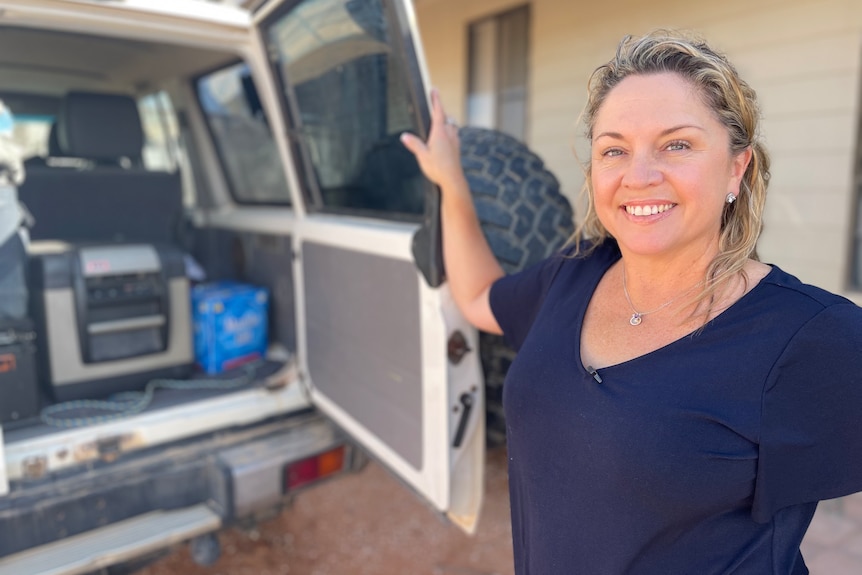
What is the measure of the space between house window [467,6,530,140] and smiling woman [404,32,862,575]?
16.6ft

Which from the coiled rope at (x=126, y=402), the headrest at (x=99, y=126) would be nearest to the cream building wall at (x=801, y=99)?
the coiled rope at (x=126, y=402)

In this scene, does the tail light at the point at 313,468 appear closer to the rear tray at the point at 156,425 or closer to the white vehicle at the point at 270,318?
the white vehicle at the point at 270,318

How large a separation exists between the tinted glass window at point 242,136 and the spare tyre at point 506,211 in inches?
57.4

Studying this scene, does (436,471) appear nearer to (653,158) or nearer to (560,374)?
(560,374)

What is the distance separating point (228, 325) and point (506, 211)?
5.75 ft

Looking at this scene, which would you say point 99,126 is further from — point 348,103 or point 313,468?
point 313,468

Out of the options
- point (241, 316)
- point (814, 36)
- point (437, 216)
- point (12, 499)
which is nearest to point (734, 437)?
point (437, 216)

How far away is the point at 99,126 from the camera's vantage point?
3.42 m

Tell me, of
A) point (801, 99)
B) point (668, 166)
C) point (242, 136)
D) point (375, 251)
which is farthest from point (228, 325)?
point (801, 99)

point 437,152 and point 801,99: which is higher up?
point 801,99

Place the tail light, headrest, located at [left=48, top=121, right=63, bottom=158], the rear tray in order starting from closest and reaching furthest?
1. the rear tray
2. the tail light
3. headrest, located at [left=48, top=121, right=63, bottom=158]

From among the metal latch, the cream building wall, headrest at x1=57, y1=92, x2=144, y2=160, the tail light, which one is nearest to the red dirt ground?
the tail light

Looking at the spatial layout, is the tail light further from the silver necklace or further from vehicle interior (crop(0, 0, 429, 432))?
the silver necklace

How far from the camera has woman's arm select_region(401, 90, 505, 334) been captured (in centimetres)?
199
